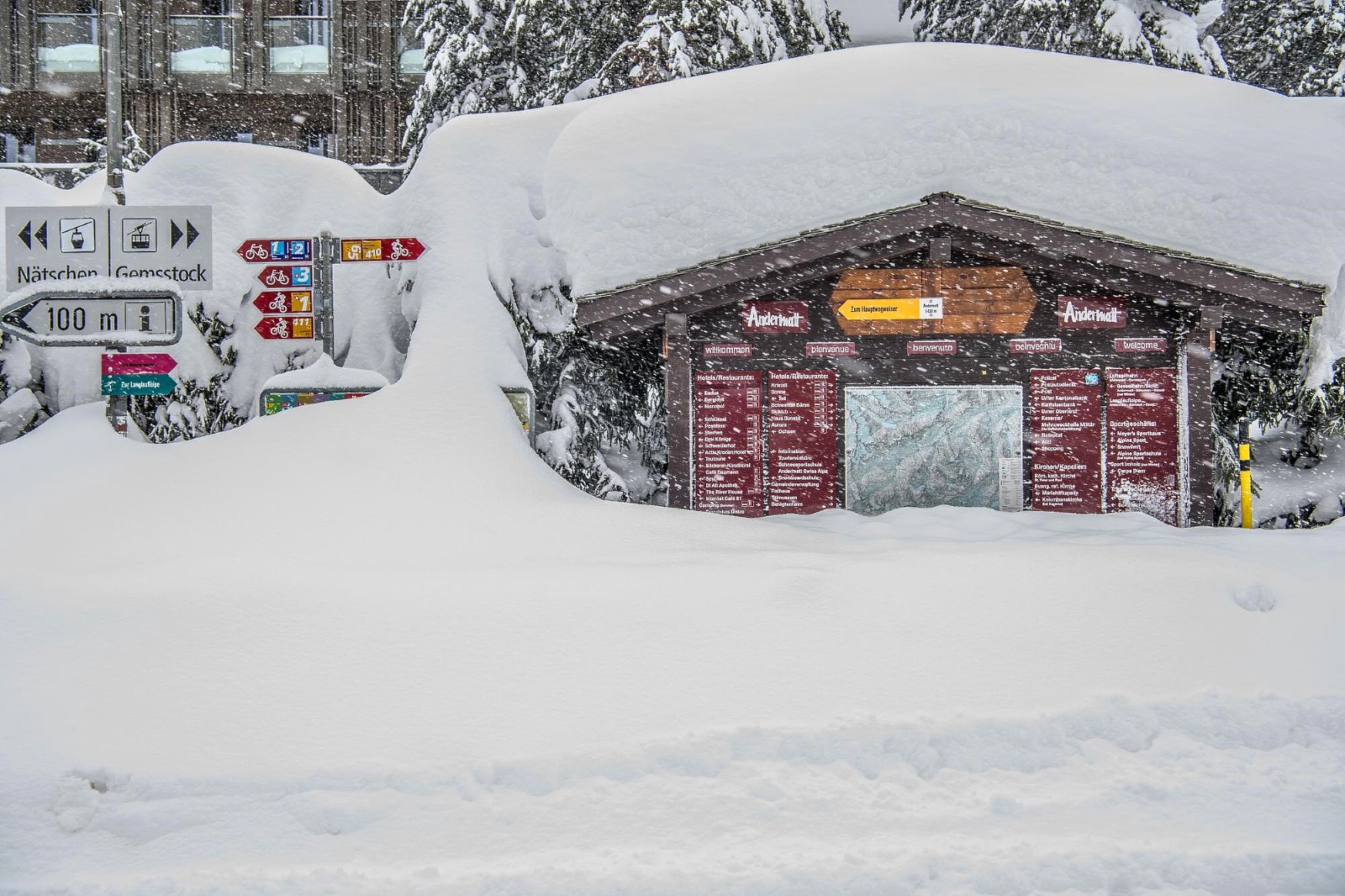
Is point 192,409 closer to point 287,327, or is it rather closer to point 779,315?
point 287,327

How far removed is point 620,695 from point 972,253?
7.14m

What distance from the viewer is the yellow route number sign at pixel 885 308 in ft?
35.1

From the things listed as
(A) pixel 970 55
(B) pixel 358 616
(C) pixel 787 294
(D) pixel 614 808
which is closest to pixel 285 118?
(A) pixel 970 55

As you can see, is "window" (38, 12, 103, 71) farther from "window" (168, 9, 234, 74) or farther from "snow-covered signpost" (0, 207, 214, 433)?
"snow-covered signpost" (0, 207, 214, 433)

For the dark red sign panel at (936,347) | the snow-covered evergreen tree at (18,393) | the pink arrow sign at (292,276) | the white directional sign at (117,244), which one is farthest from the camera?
the snow-covered evergreen tree at (18,393)

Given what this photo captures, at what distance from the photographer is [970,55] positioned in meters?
16.8

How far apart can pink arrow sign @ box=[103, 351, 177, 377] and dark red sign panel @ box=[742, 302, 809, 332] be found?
246 inches

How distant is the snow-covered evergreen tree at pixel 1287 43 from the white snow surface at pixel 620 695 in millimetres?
18608

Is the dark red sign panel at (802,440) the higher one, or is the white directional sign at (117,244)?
the white directional sign at (117,244)

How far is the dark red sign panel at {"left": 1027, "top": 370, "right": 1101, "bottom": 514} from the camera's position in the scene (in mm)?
10547

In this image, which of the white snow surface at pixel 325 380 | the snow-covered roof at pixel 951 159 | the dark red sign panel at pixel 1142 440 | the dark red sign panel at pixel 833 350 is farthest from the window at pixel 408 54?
the dark red sign panel at pixel 1142 440

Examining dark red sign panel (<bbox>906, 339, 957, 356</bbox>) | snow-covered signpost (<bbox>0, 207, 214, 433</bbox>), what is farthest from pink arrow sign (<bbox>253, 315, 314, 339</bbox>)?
dark red sign panel (<bbox>906, 339, 957, 356</bbox>)

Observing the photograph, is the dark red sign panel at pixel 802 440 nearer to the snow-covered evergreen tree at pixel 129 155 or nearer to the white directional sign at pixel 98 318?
the white directional sign at pixel 98 318

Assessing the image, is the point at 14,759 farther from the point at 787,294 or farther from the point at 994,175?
the point at 994,175
